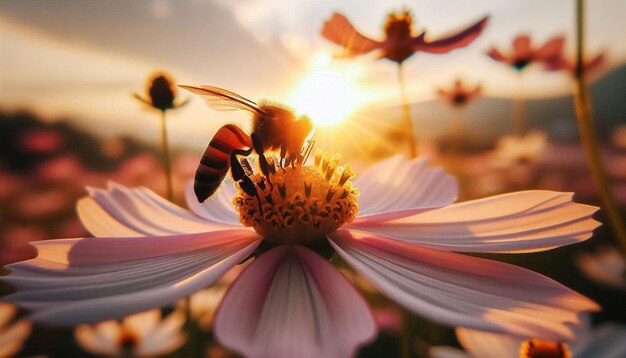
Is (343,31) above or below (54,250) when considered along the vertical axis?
above

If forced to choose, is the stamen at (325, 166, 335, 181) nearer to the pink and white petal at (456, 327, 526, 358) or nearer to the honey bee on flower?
the honey bee on flower

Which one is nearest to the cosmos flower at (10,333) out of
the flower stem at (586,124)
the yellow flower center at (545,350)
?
the yellow flower center at (545,350)

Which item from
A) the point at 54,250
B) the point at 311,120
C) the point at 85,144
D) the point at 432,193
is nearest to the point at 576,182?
the point at 432,193

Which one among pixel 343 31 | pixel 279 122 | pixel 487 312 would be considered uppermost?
pixel 343 31

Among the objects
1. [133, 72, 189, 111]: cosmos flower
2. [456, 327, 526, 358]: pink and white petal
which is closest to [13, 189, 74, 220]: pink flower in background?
[133, 72, 189, 111]: cosmos flower

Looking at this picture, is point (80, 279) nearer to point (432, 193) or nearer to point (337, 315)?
point (337, 315)

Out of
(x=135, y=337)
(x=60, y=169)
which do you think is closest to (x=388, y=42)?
(x=135, y=337)

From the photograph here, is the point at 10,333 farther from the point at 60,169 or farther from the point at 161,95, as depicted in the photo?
the point at 60,169
